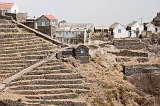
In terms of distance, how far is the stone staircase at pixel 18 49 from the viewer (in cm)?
3819

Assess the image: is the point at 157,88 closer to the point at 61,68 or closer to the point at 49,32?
the point at 61,68

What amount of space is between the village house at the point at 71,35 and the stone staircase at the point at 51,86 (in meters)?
10.0

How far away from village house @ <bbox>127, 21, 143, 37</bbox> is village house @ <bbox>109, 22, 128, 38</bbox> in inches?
44.1

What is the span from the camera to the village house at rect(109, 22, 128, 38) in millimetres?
54050

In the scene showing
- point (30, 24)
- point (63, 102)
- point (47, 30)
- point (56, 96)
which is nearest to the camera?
point (63, 102)

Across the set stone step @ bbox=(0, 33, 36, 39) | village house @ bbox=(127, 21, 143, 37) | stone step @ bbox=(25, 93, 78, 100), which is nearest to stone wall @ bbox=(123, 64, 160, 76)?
stone step @ bbox=(25, 93, 78, 100)

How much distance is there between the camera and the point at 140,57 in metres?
46.9

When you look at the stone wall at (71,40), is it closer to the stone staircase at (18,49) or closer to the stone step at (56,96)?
the stone staircase at (18,49)

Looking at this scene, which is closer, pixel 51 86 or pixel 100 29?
pixel 51 86

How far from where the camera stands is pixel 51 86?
3578 centimetres

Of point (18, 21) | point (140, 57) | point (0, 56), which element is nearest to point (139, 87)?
point (140, 57)

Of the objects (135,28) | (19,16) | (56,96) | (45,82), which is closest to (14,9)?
(19,16)

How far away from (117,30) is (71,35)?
714 cm

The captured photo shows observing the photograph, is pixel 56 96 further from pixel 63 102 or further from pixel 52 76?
pixel 52 76
